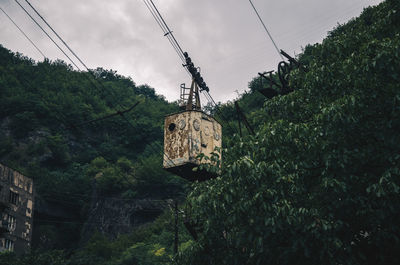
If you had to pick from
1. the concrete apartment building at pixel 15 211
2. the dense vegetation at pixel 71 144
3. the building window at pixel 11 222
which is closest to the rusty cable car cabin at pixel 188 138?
the concrete apartment building at pixel 15 211

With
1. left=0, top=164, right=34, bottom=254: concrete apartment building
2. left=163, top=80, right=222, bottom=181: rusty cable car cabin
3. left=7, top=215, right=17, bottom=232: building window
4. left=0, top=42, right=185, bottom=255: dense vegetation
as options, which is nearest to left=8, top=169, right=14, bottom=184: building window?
left=0, top=164, right=34, bottom=254: concrete apartment building

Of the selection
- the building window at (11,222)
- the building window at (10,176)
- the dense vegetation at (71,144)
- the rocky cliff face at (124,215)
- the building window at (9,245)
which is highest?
the dense vegetation at (71,144)

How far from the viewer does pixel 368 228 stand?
8.79 m

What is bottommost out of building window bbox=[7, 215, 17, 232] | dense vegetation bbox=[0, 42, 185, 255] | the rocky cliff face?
building window bbox=[7, 215, 17, 232]

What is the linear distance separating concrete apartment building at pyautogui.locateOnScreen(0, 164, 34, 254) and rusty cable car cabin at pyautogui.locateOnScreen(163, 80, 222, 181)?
2200 centimetres

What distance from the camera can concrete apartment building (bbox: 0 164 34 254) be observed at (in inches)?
1375

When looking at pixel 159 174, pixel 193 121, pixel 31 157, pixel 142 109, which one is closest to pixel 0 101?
pixel 31 157

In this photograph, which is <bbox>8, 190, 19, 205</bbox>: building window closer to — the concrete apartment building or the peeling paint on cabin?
the concrete apartment building

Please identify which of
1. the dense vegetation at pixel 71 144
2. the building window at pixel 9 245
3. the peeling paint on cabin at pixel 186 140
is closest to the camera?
the peeling paint on cabin at pixel 186 140

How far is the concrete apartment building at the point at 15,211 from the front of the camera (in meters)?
34.9

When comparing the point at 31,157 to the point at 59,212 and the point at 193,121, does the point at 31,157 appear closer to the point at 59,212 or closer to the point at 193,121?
the point at 59,212

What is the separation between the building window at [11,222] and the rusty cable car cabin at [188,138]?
23981 mm

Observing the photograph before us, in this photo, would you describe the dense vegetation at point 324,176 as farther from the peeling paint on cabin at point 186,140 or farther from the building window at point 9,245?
the building window at point 9,245

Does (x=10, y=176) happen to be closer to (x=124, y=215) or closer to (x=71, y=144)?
(x=124, y=215)
